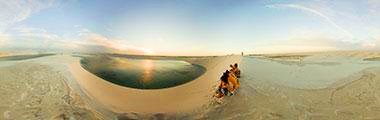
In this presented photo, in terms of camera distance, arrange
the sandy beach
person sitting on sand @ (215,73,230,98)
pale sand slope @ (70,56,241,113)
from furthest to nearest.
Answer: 1. pale sand slope @ (70,56,241,113)
2. person sitting on sand @ (215,73,230,98)
3. the sandy beach

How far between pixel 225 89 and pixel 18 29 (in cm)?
535

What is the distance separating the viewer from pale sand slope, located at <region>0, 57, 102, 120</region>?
10.2 m

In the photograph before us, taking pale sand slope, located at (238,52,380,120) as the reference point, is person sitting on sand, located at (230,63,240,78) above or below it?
above

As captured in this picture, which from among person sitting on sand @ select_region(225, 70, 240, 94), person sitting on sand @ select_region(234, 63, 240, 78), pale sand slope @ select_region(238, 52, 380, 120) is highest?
person sitting on sand @ select_region(234, 63, 240, 78)

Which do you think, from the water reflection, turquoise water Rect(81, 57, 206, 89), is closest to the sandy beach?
turquoise water Rect(81, 57, 206, 89)

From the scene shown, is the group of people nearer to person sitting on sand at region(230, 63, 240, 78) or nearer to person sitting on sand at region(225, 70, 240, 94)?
person sitting on sand at region(225, 70, 240, 94)

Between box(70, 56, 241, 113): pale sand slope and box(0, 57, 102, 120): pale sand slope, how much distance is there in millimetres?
621

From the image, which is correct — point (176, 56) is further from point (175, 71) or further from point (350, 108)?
point (350, 108)

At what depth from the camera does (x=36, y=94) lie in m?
10.8

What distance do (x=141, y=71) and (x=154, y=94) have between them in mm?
690

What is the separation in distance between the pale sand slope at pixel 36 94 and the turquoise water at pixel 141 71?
3.18ft

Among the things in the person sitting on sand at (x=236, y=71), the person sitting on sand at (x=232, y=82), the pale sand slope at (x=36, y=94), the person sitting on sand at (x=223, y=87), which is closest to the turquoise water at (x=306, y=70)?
the person sitting on sand at (x=236, y=71)

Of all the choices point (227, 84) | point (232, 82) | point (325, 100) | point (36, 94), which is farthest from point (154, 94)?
point (325, 100)

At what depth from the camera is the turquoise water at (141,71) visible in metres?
11.9
